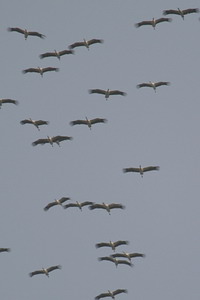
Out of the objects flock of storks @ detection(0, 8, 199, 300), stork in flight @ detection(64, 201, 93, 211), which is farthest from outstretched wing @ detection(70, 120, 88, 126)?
stork in flight @ detection(64, 201, 93, 211)

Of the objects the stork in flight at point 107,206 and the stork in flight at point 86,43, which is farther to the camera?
the stork in flight at point 107,206

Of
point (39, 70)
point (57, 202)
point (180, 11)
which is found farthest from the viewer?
point (57, 202)

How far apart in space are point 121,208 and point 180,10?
23.5m

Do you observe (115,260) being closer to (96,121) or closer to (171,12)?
(96,121)

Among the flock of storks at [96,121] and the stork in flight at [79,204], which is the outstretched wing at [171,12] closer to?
the flock of storks at [96,121]

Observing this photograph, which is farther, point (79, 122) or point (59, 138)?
point (79, 122)

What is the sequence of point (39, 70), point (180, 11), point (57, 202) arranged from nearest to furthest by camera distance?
point (180, 11)
point (39, 70)
point (57, 202)

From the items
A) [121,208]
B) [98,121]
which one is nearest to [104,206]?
[121,208]

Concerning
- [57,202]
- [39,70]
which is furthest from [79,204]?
[39,70]

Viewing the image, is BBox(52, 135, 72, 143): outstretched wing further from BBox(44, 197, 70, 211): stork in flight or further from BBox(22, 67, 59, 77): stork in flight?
BBox(22, 67, 59, 77): stork in flight

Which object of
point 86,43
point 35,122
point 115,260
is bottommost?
point 115,260

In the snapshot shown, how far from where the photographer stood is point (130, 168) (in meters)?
110

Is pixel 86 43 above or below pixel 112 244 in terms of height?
above

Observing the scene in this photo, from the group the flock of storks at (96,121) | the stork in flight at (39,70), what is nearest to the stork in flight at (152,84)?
the flock of storks at (96,121)
